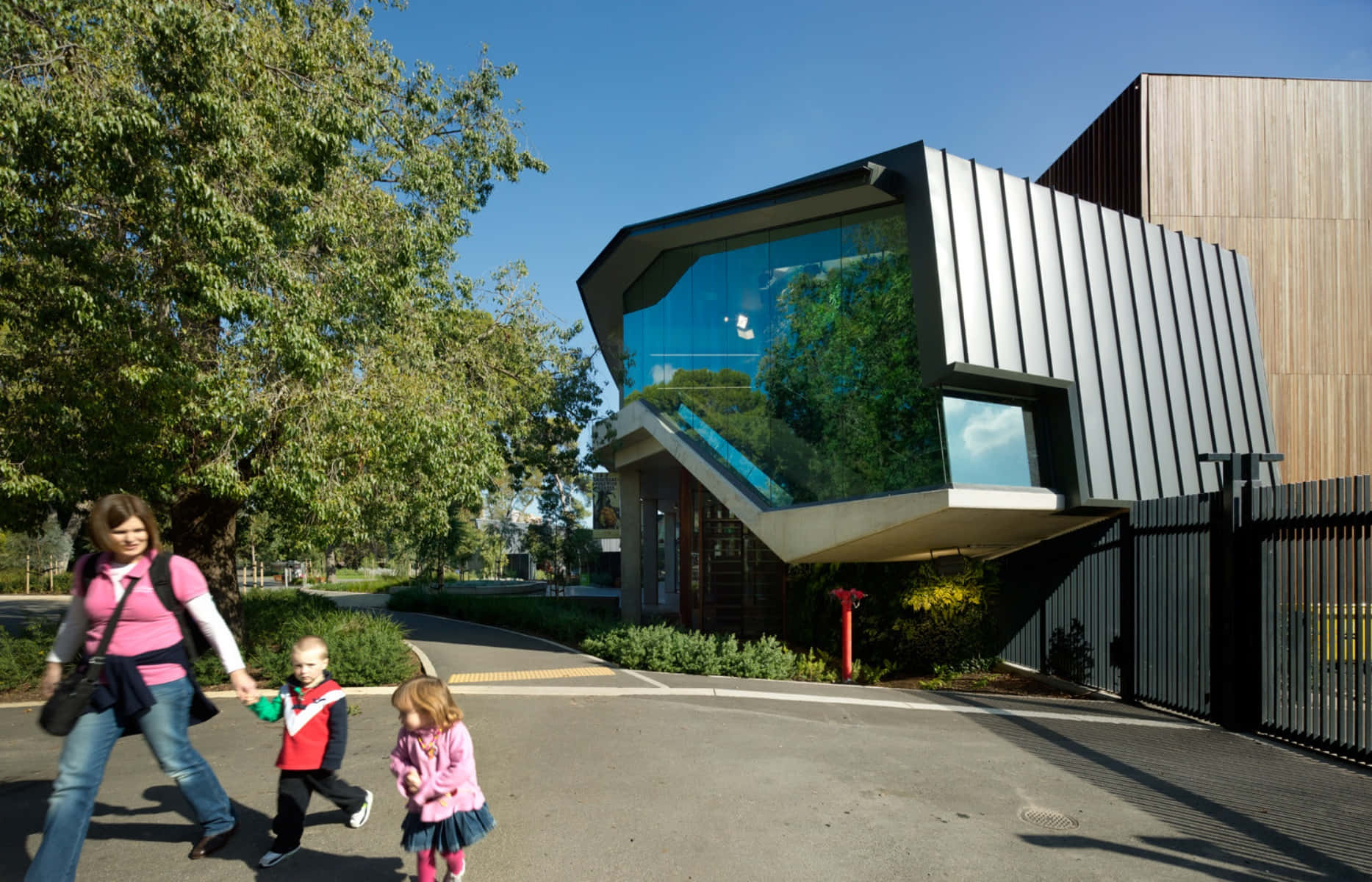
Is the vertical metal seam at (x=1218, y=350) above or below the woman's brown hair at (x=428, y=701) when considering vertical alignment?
above

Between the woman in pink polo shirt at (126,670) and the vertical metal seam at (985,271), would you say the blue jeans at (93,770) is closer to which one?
the woman in pink polo shirt at (126,670)

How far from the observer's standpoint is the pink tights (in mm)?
3684

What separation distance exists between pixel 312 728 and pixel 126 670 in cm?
91

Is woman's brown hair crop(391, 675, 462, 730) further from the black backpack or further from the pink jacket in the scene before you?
the black backpack

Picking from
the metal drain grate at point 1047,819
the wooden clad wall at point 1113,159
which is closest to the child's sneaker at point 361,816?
the metal drain grate at point 1047,819

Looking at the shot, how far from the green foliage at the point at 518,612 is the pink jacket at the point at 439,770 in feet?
33.9

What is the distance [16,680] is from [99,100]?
7.18 m

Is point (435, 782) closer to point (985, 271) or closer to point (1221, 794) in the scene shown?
point (1221, 794)

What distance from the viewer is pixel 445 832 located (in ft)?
12.0

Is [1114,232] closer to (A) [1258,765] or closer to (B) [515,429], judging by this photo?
(A) [1258,765]

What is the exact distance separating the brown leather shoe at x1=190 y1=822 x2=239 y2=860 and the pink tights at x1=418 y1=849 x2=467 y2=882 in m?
1.37

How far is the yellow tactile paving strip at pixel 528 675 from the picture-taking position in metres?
10.2

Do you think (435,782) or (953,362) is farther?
(953,362)

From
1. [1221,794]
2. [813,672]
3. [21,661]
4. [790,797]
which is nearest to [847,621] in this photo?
[813,672]
